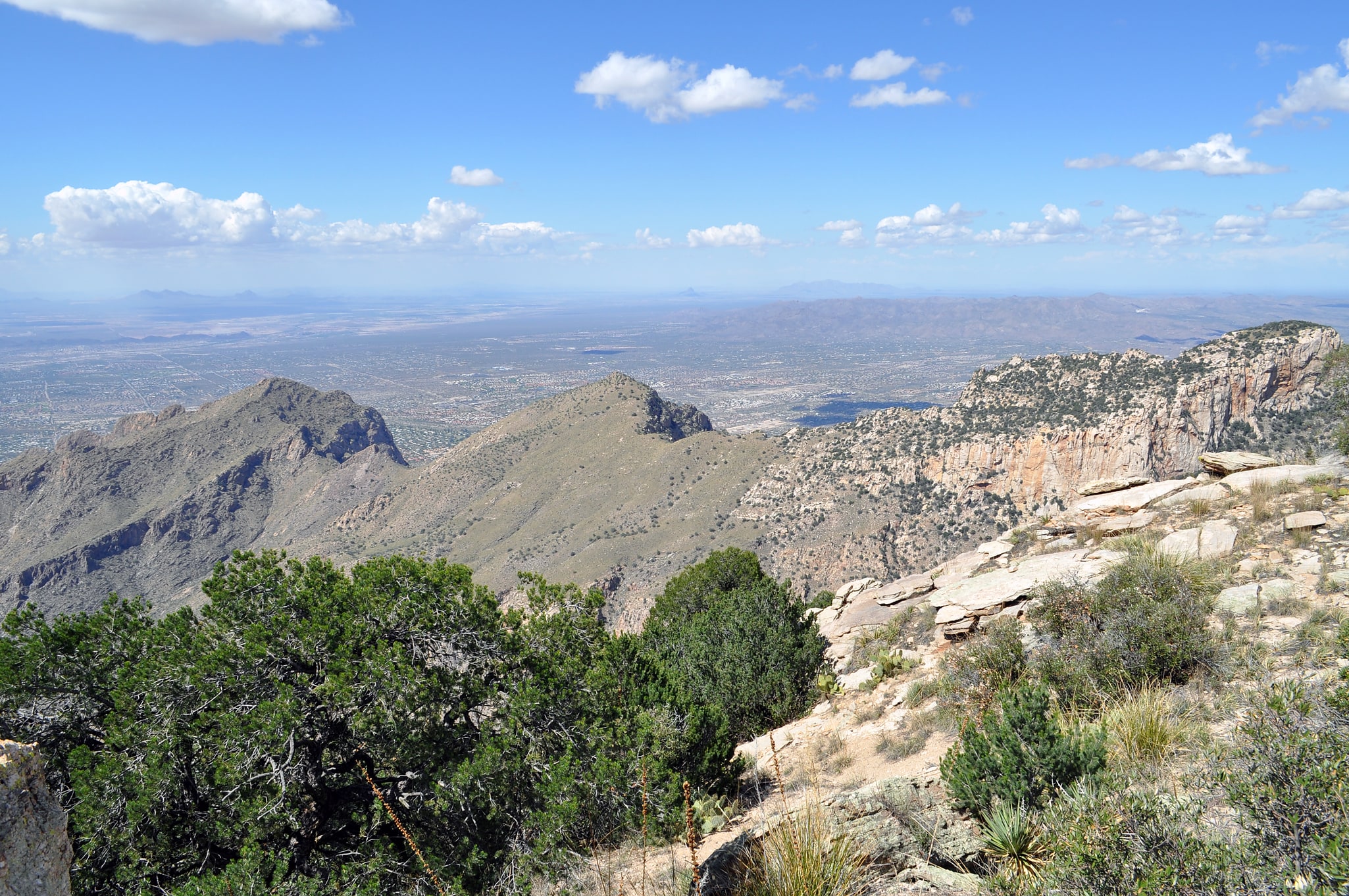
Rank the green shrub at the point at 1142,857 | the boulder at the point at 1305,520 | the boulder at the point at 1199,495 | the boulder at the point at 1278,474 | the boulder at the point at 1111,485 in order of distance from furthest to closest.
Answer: the boulder at the point at 1111,485
the boulder at the point at 1199,495
the boulder at the point at 1278,474
the boulder at the point at 1305,520
the green shrub at the point at 1142,857

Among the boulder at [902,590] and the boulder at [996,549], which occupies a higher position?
the boulder at [996,549]

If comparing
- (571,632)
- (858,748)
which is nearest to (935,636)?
(858,748)

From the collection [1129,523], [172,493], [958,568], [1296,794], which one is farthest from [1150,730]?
[172,493]

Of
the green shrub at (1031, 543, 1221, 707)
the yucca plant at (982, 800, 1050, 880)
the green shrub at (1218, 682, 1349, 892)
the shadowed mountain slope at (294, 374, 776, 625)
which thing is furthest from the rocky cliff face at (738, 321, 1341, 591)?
the green shrub at (1218, 682, 1349, 892)

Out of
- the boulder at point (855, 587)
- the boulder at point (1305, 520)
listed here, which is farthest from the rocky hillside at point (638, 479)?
the boulder at point (855, 587)

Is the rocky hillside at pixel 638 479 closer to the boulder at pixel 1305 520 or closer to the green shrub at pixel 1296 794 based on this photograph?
the boulder at pixel 1305 520

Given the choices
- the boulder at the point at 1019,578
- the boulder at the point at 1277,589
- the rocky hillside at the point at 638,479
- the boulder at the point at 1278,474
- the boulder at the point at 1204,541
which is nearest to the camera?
the boulder at the point at 1277,589

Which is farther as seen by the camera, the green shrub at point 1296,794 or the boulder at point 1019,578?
the boulder at point 1019,578
